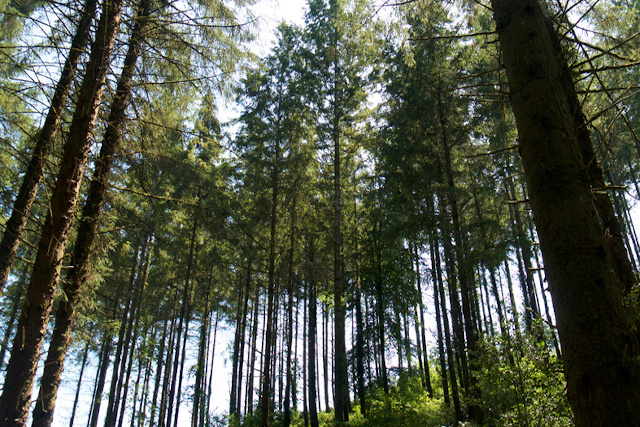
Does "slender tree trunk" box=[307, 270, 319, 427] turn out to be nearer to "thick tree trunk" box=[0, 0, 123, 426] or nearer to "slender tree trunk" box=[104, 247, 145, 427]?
"slender tree trunk" box=[104, 247, 145, 427]

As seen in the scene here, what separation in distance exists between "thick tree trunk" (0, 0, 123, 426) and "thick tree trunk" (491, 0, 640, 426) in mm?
3984

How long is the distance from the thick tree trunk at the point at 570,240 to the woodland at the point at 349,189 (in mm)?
11

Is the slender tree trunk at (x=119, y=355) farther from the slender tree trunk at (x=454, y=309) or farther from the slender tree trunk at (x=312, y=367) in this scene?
the slender tree trunk at (x=454, y=309)

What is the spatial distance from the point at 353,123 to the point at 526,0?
1177 cm

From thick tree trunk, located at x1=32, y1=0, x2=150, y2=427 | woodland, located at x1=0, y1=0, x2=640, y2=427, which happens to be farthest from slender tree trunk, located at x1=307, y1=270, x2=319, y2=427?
thick tree trunk, located at x1=32, y1=0, x2=150, y2=427

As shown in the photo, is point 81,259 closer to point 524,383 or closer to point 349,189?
point 524,383

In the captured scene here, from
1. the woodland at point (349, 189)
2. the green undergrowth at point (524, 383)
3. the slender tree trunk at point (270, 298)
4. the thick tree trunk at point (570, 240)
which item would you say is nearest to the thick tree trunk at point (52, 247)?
the woodland at point (349, 189)

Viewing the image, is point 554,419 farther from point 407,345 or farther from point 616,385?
point 407,345

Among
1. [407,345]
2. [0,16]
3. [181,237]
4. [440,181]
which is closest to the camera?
[0,16]

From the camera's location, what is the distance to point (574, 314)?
176 centimetres

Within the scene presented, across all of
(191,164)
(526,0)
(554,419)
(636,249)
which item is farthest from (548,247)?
(636,249)

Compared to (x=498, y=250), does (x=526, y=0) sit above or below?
below

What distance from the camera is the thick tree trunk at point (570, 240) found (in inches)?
62.9

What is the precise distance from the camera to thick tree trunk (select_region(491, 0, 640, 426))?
1599 mm
